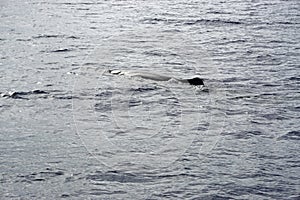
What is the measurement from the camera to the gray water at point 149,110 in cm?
305

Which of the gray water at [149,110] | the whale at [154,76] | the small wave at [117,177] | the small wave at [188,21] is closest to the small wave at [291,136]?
the gray water at [149,110]

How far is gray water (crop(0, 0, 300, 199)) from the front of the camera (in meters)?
3.05

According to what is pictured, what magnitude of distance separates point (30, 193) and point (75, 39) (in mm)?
3449

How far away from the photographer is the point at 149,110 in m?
4.07

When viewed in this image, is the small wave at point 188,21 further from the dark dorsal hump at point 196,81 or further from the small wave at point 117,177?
the small wave at point 117,177

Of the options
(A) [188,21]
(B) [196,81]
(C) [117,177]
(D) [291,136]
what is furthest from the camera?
(A) [188,21]

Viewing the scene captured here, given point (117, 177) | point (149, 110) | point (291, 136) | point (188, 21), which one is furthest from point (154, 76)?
point (188, 21)

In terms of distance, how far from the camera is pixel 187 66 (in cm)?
522

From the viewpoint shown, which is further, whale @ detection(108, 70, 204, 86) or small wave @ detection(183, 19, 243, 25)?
small wave @ detection(183, 19, 243, 25)

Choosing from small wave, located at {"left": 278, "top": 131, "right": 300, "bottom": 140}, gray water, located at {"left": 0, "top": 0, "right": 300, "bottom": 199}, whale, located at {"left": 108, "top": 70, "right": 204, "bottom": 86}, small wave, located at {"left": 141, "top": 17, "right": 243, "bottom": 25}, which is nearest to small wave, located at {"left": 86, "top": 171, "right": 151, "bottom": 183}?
gray water, located at {"left": 0, "top": 0, "right": 300, "bottom": 199}

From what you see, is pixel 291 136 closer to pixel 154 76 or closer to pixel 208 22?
pixel 154 76

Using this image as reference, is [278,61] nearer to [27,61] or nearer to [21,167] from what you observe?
[27,61]

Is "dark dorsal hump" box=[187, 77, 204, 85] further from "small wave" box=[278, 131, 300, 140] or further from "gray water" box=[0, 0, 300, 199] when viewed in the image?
"small wave" box=[278, 131, 300, 140]

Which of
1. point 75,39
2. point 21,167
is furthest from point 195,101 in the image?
point 75,39
